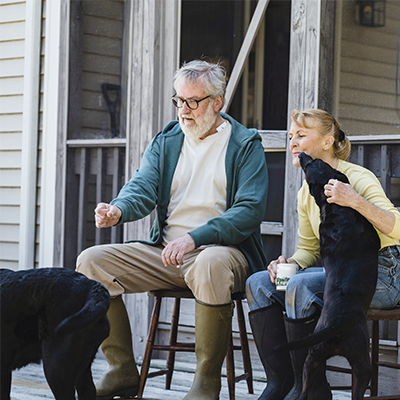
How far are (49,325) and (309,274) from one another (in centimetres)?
96

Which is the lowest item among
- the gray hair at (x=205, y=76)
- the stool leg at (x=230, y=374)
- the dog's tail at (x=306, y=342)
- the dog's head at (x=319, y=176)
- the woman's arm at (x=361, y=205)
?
the stool leg at (x=230, y=374)

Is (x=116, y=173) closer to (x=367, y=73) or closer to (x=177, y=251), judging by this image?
(x=177, y=251)

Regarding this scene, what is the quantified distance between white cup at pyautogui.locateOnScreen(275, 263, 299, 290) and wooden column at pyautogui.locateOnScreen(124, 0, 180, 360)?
144 cm

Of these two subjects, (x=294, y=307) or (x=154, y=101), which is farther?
(x=154, y=101)

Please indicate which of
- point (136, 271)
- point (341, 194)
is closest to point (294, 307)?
point (341, 194)

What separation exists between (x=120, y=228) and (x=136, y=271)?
1.21 meters

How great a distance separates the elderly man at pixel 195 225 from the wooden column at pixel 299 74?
49 cm

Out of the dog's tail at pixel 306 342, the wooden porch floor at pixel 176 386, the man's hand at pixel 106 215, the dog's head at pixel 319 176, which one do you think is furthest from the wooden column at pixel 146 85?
the dog's tail at pixel 306 342

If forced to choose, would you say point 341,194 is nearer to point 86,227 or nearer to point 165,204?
point 165,204

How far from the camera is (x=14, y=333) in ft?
6.08

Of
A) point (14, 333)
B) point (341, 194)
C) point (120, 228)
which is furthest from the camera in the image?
point (120, 228)

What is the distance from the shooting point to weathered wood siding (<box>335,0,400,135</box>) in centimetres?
299

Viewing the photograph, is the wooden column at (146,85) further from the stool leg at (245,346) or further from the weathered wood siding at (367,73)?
the weathered wood siding at (367,73)

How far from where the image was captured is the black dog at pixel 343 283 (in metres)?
1.86
